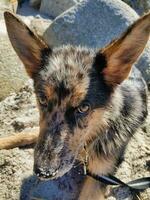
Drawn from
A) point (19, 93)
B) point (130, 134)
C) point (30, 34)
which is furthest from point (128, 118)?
point (19, 93)

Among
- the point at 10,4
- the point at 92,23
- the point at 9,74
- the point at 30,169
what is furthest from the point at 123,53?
the point at 10,4

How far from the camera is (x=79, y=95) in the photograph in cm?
395

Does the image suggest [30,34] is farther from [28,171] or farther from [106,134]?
[28,171]

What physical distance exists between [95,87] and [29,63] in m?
0.65

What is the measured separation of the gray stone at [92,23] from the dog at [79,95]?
6.37 feet

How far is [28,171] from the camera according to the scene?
530 cm

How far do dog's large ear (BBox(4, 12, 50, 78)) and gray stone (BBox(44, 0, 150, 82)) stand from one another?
2.22m

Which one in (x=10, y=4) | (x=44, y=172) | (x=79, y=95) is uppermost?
(x=79, y=95)

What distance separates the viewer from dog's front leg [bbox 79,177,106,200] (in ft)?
16.3

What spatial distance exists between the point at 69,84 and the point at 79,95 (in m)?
0.11

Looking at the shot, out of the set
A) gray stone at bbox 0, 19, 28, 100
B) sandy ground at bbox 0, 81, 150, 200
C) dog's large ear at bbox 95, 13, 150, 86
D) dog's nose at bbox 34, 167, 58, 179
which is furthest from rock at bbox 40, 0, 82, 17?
dog's nose at bbox 34, 167, 58, 179

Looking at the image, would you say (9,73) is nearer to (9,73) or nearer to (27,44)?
(9,73)

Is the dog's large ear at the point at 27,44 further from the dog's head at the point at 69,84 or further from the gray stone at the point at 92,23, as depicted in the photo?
the gray stone at the point at 92,23

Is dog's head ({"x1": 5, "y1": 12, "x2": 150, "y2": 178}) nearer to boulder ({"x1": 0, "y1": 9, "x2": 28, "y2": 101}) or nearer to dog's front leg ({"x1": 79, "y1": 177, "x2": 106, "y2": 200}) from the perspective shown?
dog's front leg ({"x1": 79, "y1": 177, "x2": 106, "y2": 200})
